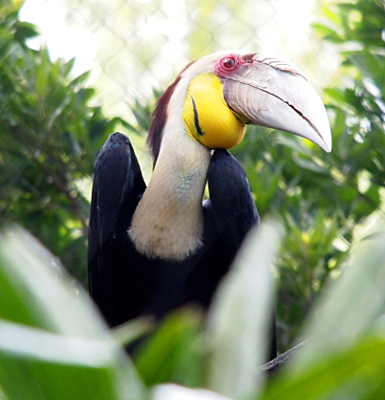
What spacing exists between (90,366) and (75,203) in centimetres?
149

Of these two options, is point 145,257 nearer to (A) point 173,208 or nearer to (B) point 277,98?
(A) point 173,208

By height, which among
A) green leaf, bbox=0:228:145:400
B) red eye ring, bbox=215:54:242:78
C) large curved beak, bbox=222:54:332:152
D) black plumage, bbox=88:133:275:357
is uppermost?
green leaf, bbox=0:228:145:400

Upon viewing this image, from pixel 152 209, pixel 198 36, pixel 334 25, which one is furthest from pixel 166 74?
pixel 152 209

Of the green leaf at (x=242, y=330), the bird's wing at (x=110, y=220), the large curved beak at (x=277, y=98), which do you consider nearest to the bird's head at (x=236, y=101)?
the large curved beak at (x=277, y=98)

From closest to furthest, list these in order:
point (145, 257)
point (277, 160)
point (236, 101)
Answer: point (145, 257) → point (236, 101) → point (277, 160)

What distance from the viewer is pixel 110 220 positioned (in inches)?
52.4

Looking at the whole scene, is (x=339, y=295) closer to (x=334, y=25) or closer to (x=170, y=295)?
(x=170, y=295)

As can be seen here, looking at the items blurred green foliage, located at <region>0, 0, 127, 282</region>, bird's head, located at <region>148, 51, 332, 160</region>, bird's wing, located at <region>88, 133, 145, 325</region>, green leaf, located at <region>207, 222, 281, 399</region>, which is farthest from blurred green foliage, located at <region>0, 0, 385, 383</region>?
green leaf, located at <region>207, 222, 281, 399</region>

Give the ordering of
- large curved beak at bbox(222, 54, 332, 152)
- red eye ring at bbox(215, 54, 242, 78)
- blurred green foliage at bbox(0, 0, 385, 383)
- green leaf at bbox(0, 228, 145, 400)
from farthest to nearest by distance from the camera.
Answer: blurred green foliage at bbox(0, 0, 385, 383)
red eye ring at bbox(215, 54, 242, 78)
large curved beak at bbox(222, 54, 332, 152)
green leaf at bbox(0, 228, 145, 400)

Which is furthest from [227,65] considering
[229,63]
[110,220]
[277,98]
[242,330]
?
[242,330]

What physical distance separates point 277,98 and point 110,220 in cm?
42

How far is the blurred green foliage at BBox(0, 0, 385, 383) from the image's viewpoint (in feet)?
5.20

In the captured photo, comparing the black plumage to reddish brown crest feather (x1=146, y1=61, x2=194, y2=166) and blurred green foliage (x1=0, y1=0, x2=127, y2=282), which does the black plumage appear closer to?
reddish brown crest feather (x1=146, y1=61, x2=194, y2=166)

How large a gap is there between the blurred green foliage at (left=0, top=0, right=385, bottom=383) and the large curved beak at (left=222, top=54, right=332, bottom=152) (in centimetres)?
23
